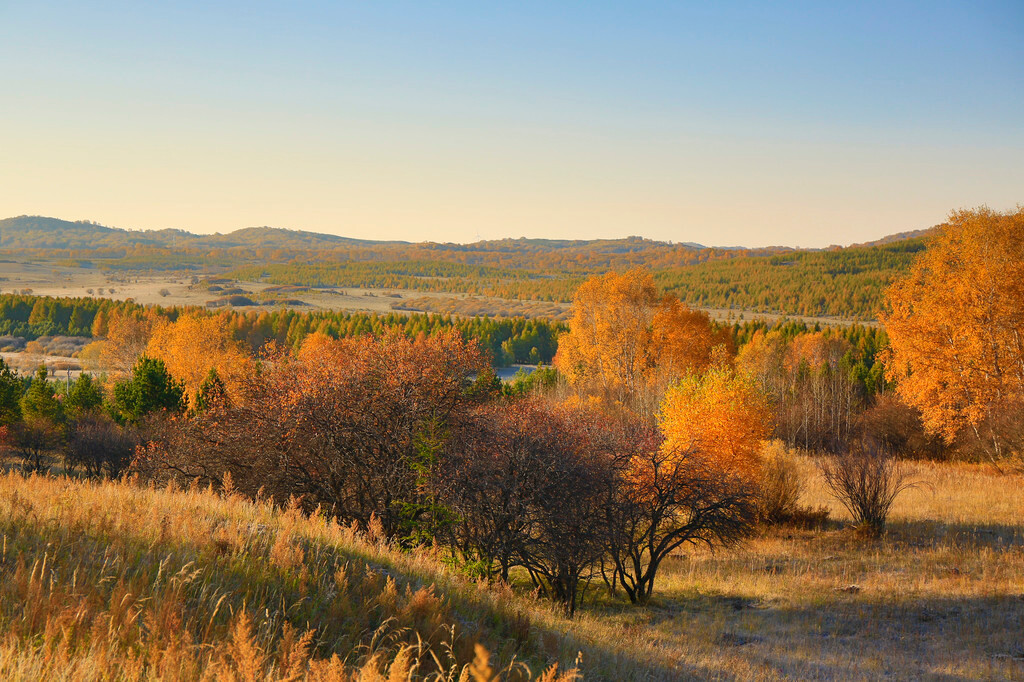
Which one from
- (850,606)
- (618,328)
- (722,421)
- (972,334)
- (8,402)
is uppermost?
(972,334)

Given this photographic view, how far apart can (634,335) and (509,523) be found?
40.4 m

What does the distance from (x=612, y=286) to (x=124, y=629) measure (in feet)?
168

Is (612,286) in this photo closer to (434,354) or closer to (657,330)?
(657,330)

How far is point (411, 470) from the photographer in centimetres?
1853

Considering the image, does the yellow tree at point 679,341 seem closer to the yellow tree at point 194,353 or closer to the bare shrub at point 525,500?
the bare shrub at point 525,500

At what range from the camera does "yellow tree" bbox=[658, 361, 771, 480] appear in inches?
1075

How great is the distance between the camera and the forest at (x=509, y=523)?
19.5 feet

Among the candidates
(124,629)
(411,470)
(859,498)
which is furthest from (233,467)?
(859,498)

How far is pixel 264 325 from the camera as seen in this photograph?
138875mm

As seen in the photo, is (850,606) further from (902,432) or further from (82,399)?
(82,399)

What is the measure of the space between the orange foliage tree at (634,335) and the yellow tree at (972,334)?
1917cm

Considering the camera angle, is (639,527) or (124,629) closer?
(124,629)

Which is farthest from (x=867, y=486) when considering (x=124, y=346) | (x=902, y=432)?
(x=124, y=346)

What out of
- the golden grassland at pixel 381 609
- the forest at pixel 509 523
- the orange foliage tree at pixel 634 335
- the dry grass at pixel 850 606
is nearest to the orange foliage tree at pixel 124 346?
the forest at pixel 509 523
